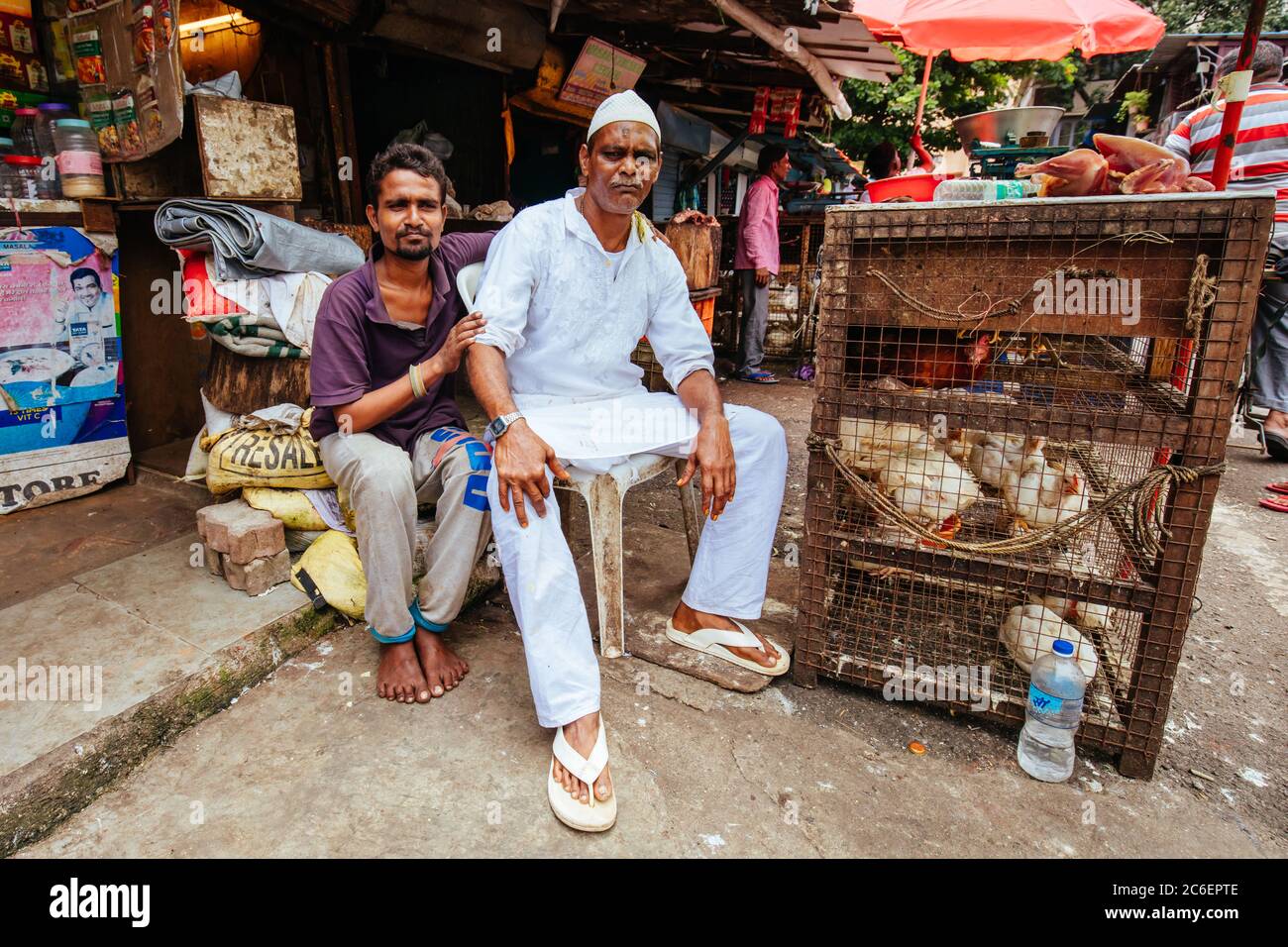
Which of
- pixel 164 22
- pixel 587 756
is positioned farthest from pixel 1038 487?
pixel 164 22

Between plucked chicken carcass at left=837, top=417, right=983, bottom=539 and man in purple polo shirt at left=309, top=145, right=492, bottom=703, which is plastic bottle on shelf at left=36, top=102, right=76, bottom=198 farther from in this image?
plucked chicken carcass at left=837, top=417, right=983, bottom=539

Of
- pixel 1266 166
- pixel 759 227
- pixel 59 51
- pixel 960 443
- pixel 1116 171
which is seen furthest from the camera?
pixel 759 227

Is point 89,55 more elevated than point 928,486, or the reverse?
point 89,55

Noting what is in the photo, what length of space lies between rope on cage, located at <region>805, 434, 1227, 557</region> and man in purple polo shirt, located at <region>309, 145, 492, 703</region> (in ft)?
3.84

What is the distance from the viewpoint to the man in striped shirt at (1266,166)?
167 inches

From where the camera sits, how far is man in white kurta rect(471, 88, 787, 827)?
7.73 feet

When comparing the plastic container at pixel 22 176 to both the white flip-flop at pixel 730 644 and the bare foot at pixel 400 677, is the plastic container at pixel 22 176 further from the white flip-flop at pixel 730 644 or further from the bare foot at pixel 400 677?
the white flip-flop at pixel 730 644

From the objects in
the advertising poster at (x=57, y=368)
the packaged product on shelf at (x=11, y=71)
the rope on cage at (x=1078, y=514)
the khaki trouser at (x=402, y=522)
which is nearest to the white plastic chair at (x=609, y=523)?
the khaki trouser at (x=402, y=522)

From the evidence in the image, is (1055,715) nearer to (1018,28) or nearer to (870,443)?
(870,443)

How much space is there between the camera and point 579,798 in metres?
1.82

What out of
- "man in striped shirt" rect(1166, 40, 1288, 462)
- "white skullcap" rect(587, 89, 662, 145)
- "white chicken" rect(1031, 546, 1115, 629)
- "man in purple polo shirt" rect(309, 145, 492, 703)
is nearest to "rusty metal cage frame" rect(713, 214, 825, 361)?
"man in striped shirt" rect(1166, 40, 1288, 462)

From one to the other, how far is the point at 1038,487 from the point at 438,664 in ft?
6.73

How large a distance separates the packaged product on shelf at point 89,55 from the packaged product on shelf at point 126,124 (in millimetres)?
149

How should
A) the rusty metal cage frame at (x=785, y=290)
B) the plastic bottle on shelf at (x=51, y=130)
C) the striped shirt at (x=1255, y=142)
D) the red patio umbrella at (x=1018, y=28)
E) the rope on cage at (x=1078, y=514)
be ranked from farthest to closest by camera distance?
the rusty metal cage frame at (x=785, y=290) < the red patio umbrella at (x=1018, y=28) < the striped shirt at (x=1255, y=142) < the plastic bottle on shelf at (x=51, y=130) < the rope on cage at (x=1078, y=514)
